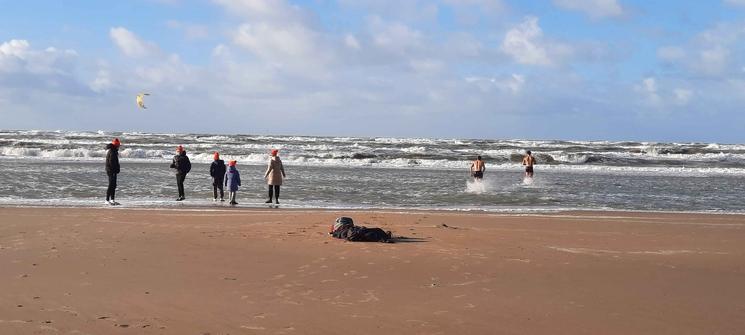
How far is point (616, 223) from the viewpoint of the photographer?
1294cm

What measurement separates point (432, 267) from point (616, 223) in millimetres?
6635

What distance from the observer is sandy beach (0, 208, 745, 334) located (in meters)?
5.39

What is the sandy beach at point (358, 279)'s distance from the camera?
5.39m

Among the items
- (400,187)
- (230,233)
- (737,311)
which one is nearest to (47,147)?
(400,187)

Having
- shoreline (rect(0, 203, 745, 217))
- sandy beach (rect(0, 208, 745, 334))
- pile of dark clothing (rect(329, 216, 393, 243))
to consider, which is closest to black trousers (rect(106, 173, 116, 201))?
shoreline (rect(0, 203, 745, 217))

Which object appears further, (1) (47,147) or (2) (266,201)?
(1) (47,147)

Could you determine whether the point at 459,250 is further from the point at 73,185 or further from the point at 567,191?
the point at 73,185

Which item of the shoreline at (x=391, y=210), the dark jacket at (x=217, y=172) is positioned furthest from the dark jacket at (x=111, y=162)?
the dark jacket at (x=217, y=172)

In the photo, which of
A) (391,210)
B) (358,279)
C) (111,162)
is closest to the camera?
(358,279)

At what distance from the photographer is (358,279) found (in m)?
7.01

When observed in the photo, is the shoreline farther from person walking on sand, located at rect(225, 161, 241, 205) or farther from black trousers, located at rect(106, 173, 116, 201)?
black trousers, located at rect(106, 173, 116, 201)

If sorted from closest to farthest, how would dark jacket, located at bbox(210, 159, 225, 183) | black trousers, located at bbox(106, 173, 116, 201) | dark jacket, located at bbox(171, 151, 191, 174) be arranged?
black trousers, located at bbox(106, 173, 116, 201), dark jacket, located at bbox(171, 151, 191, 174), dark jacket, located at bbox(210, 159, 225, 183)

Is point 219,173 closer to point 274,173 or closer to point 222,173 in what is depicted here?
point 222,173

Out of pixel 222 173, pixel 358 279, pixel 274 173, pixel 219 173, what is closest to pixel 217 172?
pixel 219 173
